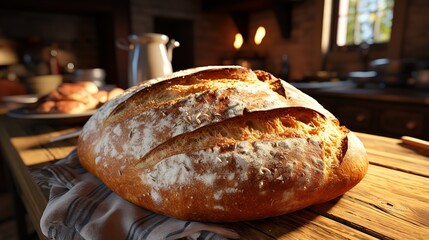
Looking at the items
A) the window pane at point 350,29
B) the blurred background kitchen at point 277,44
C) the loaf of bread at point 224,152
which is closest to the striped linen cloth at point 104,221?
the loaf of bread at point 224,152

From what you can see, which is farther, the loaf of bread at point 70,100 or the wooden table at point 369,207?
the loaf of bread at point 70,100

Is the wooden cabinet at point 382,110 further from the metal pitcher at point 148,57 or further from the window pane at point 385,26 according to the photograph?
the metal pitcher at point 148,57

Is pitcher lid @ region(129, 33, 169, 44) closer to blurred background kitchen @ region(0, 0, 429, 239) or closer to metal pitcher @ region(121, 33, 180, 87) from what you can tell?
metal pitcher @ region(121, 33, 180, 87)

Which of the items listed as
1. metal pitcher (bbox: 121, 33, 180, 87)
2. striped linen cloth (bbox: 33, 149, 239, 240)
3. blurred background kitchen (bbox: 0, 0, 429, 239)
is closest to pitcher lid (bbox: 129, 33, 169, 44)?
metal pitcher (bbox: 121, 33, 180, 87)

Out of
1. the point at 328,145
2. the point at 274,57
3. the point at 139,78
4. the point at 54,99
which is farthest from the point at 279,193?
the point at 274,57

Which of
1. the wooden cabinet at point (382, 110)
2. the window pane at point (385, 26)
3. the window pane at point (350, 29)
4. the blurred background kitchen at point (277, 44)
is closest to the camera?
the wooden cabinet at point (382, 110)

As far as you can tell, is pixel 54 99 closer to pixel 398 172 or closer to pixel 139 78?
pixel 139 78

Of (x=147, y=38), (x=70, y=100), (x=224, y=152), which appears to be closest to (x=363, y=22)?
(x=147, y=38)
